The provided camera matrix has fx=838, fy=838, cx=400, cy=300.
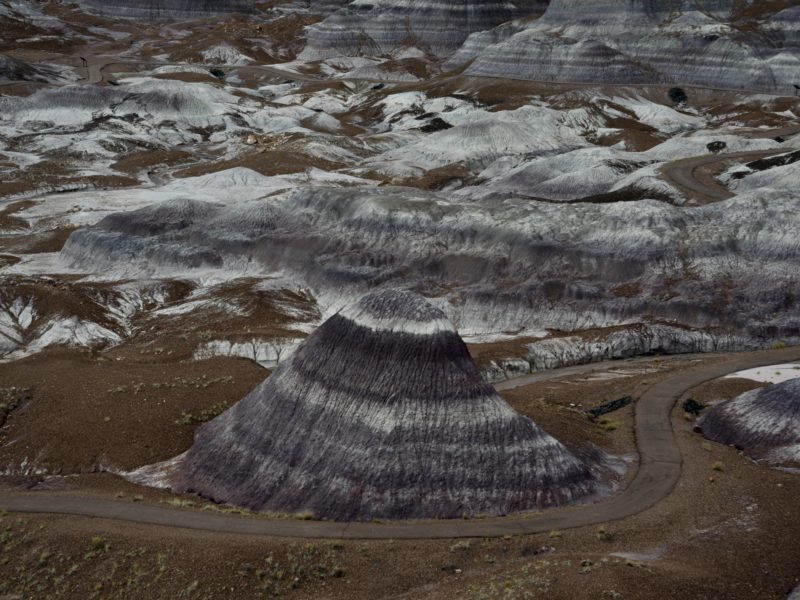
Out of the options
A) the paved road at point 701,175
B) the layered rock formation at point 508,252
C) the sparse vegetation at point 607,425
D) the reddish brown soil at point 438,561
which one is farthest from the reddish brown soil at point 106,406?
the paved road at point 701,175

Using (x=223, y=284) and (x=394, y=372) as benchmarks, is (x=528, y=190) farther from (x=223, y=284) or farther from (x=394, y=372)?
(x=394, y=372)

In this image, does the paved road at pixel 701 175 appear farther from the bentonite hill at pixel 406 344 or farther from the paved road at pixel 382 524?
the paved road at pixel 382 524

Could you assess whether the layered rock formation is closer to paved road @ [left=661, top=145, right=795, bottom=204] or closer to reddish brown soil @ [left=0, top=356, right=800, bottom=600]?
paved road @ [left=661, top=145, right=795, bottom=204]

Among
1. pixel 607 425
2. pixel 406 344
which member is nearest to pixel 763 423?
pixel 607 425

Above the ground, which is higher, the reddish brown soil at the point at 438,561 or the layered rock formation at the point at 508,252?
the reddish brown soil at the point at 438,561

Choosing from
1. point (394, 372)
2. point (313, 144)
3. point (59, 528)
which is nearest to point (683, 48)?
point (313, 144)

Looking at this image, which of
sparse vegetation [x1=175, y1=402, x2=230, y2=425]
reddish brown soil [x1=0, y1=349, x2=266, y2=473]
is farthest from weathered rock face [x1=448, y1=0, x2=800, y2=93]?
sparse vegetation [x1=175, y1=402, x2=230, y2=425]
